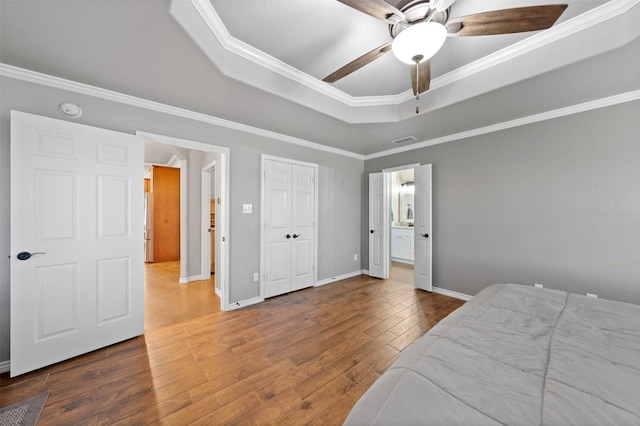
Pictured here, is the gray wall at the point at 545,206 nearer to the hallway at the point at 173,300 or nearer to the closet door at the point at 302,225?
the closet door at the point at 302,225

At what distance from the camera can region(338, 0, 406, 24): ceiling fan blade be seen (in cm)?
126

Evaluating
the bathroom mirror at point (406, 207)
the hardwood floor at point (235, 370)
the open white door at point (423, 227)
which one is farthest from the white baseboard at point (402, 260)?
the hardwood floor at point (235, 370)

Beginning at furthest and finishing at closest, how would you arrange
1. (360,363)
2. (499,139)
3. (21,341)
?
(499,139) → (360,363) → (21,341)

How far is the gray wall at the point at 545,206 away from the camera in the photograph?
2457 mm

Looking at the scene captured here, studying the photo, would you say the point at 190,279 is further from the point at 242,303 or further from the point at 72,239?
the point at 72,239

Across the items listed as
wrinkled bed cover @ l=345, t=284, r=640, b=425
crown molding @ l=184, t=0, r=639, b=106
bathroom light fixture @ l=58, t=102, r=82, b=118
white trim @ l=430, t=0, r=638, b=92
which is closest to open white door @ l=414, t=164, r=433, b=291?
crown molding @ l=184, t=0, r=639, b=106

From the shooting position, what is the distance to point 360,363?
6.72 ft

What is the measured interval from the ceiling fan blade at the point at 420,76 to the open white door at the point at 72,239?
2726 millimetres

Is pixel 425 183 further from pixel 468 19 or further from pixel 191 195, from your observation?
pixel 191 195

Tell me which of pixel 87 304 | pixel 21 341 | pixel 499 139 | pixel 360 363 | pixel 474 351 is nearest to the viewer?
pixel 474 351

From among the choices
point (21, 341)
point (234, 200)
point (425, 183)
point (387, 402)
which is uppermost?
point (425, 183)

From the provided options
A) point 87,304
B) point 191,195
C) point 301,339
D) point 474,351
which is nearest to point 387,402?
point 474,351

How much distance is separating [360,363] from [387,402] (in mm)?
1398

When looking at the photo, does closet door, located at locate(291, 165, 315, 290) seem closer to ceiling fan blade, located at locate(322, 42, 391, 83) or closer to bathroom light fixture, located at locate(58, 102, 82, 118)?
ceiling fan blade, located at locate(322, 42, 391, 83)
